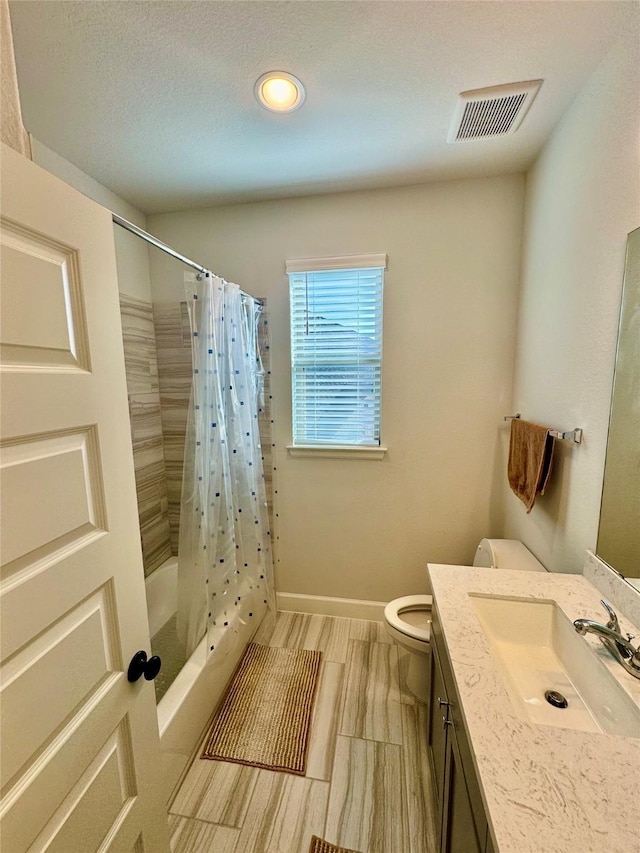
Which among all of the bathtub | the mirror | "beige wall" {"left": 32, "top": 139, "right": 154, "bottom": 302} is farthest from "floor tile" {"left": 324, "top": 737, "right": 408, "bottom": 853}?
"beige wall" {"left": 32, "top": 139, "right": 154, "bottom": 302}

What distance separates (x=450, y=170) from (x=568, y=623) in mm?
2017

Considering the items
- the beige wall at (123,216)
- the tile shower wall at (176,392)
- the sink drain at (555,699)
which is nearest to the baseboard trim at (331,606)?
the tile shower wall at (176,392)

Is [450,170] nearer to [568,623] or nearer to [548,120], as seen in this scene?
[548,120]

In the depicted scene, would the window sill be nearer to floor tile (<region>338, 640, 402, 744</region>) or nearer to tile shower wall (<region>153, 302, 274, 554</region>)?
tile shower wall (<region>153, 302, 274, 554</region>)

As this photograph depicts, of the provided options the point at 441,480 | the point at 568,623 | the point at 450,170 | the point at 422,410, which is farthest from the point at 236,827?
the point at 450,170

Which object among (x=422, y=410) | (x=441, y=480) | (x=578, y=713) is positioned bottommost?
(x=578, y=713)

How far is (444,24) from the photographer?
102cm

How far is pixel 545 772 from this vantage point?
631 millimetres

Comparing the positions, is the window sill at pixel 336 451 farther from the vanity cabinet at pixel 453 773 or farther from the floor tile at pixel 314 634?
the floor tile at pixel 314 634

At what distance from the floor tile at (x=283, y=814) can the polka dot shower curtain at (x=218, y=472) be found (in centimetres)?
56

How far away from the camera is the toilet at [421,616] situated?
5.14ft

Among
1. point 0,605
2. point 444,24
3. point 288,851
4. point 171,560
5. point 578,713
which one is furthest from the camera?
point 171,560

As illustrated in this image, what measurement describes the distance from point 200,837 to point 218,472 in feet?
4.32

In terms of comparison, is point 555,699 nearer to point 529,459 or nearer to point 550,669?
point 550,669
